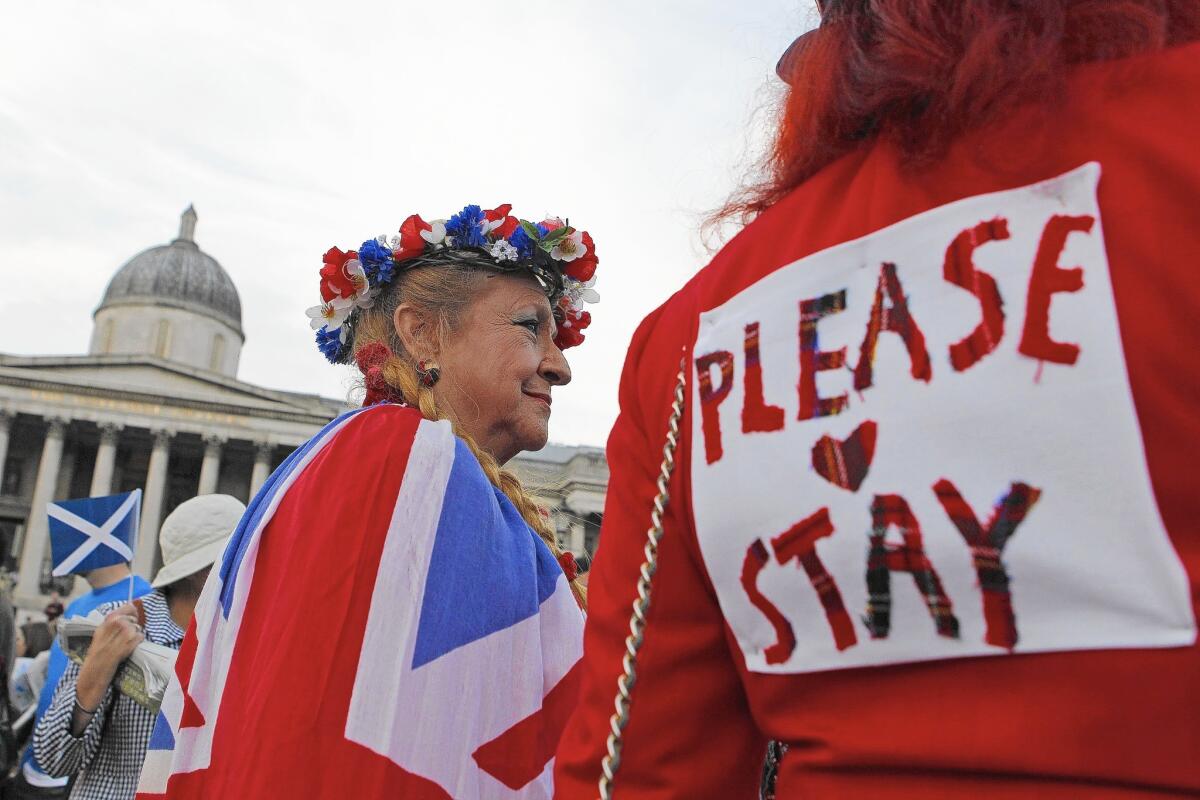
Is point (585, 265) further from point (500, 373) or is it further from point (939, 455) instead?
point (939, 455)

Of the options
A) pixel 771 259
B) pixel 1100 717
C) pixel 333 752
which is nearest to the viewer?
pixel 1100 717

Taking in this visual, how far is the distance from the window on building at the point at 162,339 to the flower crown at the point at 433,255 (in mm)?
38876

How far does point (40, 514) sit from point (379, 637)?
3667 centimetres

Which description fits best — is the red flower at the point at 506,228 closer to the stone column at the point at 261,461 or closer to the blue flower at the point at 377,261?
the blue flower at the point at 377,261

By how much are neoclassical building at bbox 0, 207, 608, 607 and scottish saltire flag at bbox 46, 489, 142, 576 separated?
2560 centimetres

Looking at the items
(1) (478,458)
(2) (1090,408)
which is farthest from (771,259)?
(1) (478,458)

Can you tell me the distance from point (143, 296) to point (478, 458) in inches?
1611

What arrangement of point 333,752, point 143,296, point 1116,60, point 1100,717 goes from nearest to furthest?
point 1100,717
point 1116,60
point 333,752
point 143,296

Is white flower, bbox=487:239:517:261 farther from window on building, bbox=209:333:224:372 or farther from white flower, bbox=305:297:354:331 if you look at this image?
window on building, bbox=209:333:224:372

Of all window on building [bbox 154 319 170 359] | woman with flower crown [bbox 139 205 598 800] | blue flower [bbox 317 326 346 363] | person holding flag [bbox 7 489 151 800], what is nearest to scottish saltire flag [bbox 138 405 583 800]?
woman with flower crown [bbox 139 205 598 800]

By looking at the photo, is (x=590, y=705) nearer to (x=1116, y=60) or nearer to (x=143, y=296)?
(x=1116, y=60)

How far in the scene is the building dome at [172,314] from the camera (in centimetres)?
3878

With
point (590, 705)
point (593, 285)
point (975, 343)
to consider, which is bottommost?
point (590, 705)

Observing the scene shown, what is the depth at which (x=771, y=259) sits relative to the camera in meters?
1.12
